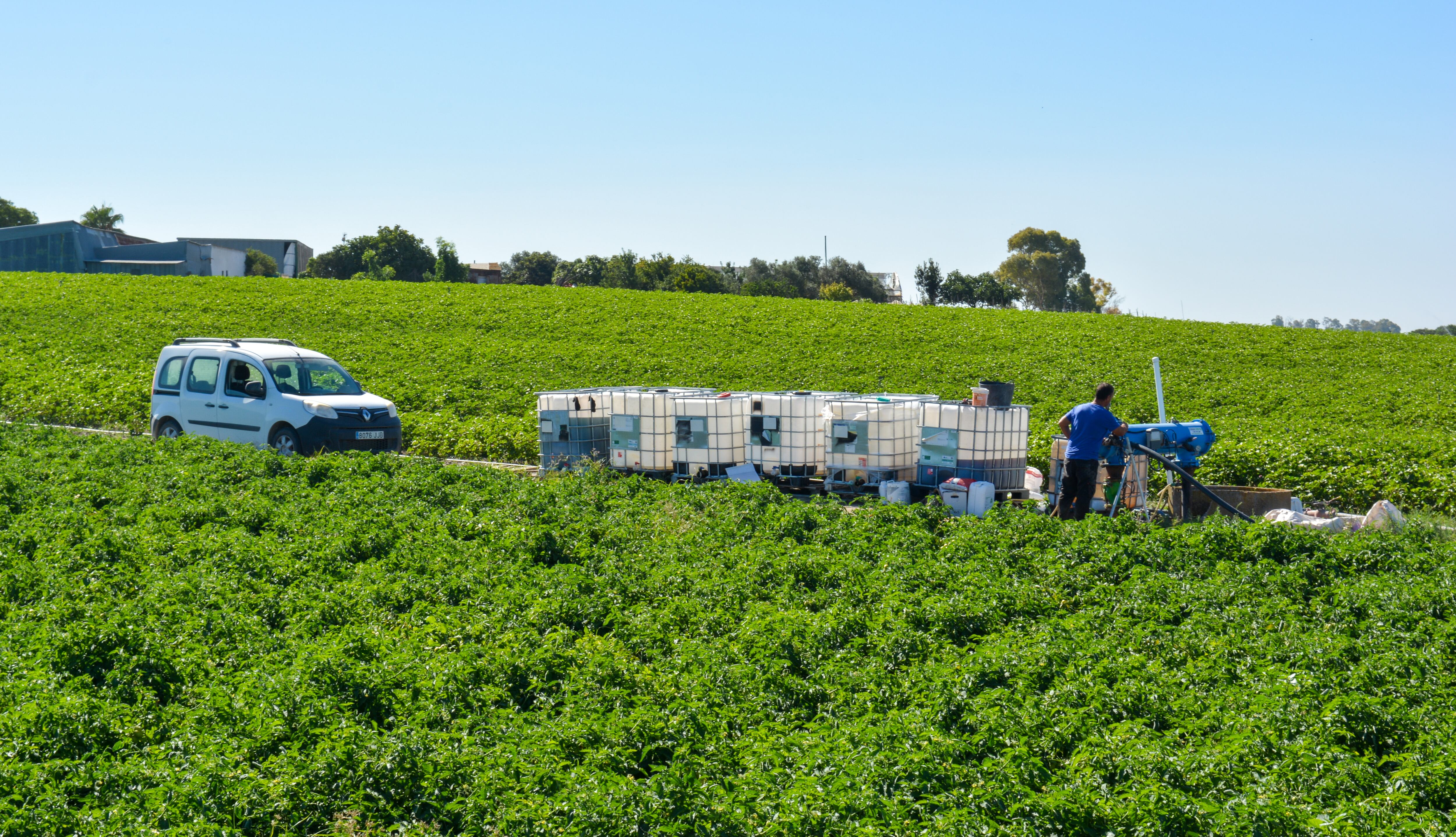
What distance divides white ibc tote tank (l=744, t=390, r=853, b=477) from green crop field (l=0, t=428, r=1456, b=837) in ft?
8.08

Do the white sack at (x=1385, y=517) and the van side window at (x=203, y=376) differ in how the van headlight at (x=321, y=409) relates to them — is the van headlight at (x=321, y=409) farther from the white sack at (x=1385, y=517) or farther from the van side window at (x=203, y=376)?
the white sack at (x=1385, y=517)

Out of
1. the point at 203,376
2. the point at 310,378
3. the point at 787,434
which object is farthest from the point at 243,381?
the point at 787,434

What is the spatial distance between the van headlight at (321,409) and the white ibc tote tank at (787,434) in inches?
247

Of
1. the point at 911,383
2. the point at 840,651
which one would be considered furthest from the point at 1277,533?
the point at 911,383

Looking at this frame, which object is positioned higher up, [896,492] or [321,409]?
[321,409]

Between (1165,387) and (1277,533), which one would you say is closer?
(1277,533)

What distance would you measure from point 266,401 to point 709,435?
693 centimetres

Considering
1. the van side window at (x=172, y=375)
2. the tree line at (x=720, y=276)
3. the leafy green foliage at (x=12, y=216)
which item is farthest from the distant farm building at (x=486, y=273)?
the van side window at (x=172, y=375)

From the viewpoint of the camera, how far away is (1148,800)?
4430mm

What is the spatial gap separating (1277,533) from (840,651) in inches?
207

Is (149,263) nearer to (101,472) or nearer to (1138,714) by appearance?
(101,472)

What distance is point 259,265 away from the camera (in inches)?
3501

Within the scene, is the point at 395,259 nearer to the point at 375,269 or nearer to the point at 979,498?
the point at 375,269

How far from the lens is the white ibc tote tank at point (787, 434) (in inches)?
512
